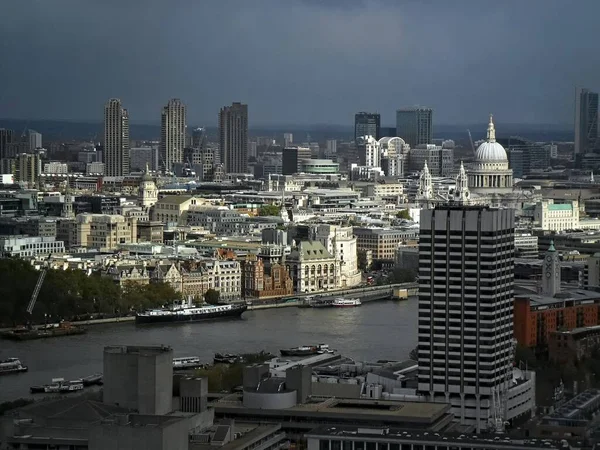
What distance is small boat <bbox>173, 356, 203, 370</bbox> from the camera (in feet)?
51.6

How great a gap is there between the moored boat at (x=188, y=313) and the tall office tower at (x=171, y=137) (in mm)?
23875

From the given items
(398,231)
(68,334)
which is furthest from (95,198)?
(68,334)

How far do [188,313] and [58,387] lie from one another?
5.62 m

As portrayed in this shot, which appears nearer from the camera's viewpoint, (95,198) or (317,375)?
(317,375)

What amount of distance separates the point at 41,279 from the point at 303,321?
2795 millimetres

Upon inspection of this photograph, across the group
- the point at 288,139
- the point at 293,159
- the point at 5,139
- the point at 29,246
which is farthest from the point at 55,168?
the point at 29,246

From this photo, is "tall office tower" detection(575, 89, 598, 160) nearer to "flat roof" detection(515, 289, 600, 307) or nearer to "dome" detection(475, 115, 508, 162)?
"dome" detection(475, 115, 508, 162)

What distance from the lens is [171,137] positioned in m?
45.9

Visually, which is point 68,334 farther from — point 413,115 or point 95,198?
point 413,115

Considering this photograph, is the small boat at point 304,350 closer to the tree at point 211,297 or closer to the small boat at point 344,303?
the tree at point 211,297

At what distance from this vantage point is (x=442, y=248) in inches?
551

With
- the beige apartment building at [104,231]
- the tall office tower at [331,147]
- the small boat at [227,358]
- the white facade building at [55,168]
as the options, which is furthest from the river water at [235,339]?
the tall office tower at [331,147]

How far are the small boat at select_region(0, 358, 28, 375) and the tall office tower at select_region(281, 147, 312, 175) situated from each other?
27660mm

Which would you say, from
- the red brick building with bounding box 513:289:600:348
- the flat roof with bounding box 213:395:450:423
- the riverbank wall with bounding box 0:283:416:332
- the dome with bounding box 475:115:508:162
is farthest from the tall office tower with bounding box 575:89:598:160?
the flat roof with bounding box 213:395:450:423
